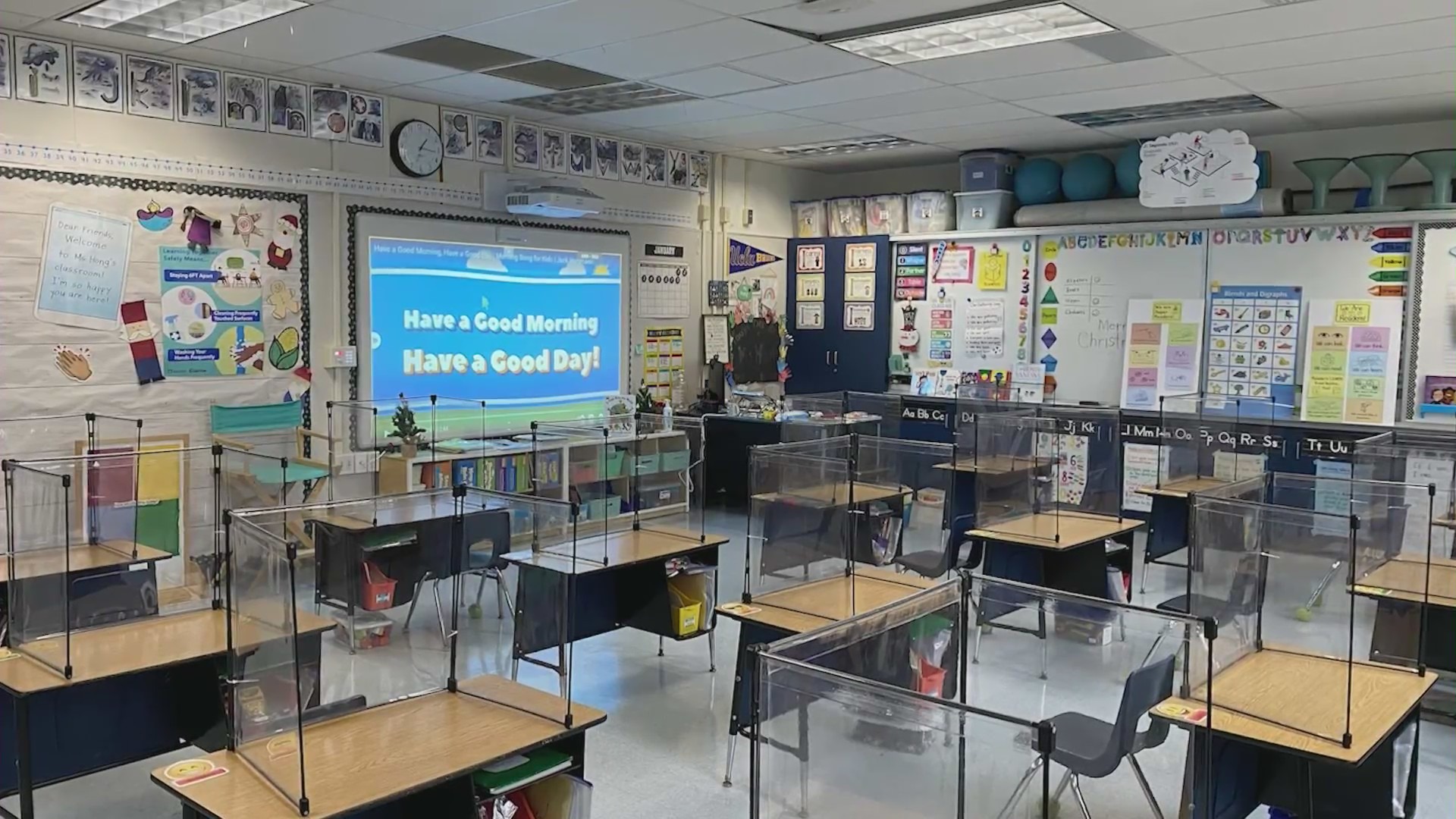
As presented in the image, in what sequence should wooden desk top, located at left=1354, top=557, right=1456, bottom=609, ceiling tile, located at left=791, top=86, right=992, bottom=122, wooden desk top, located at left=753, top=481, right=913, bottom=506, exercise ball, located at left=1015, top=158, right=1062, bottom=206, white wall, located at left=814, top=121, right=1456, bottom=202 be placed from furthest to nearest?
1. exercise ball, located at left=1015, top=158, right=1062, bottom=206
2. white wall, located at left=814, top=121, right=1456, bottom=202
3. ceiling tile, located at left=791, top=86, right=992, bottom=122
4. wooden desk top, located at left=753, top=481, right=913, bottom=506
5. wooden desk top, located at left=1354, top=557, right=1456, bottom=609

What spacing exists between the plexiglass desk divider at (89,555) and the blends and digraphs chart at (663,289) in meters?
4.39

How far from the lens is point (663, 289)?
8.82 meters

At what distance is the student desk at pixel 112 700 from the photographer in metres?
3.00

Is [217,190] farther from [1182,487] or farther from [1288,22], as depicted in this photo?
[1182,487]

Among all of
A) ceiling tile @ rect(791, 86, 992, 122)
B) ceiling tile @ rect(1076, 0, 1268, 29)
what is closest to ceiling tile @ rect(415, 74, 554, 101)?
ceiling tile @ rect(791, 86, 992, 122)

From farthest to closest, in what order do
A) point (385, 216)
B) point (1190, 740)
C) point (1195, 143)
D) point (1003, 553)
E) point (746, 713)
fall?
point (1195, 143) < point (385, 216) < point (1003, 553) < point (746, 713) < point (1190, 740)

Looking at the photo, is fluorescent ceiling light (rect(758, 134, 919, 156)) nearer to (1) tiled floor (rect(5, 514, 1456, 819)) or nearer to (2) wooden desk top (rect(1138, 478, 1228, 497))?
(2) wooden desk top (rect(1138, 478, 1228, 497))

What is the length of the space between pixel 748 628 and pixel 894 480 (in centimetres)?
245

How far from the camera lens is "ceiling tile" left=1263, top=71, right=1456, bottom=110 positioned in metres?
6.01

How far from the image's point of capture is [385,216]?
22.3 feet

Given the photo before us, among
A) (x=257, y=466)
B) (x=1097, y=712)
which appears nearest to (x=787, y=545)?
(x=1097, y=712)

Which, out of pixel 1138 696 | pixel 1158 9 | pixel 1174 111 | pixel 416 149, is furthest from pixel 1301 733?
pixel 416 149

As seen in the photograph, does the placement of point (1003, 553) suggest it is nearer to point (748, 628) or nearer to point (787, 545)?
point (787, 545)

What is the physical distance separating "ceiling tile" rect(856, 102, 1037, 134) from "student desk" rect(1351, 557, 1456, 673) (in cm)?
373
